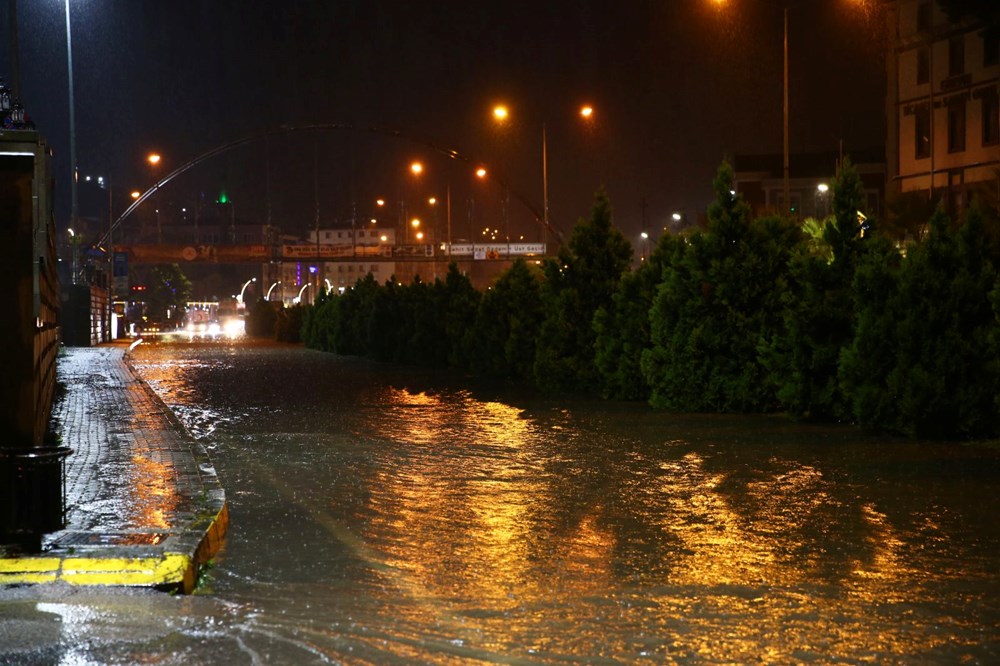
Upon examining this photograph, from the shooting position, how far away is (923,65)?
5262 centimetres

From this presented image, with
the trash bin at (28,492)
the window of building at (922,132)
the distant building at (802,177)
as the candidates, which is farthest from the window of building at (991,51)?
the trash bin at (28,492)

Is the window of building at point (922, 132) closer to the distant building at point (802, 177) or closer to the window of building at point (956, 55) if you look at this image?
the window of building at point (956, 55)

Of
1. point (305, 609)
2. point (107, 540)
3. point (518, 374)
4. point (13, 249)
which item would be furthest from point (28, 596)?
point (518, 374)

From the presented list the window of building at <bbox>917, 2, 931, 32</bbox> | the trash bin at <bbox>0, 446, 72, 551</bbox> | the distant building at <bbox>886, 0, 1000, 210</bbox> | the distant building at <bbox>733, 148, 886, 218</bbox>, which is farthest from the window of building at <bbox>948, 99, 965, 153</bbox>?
the trash bin at <bbox>0, 446, 72, 551</bbox>

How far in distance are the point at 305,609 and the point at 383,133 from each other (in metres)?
47.7

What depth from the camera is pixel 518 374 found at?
98.2 ft

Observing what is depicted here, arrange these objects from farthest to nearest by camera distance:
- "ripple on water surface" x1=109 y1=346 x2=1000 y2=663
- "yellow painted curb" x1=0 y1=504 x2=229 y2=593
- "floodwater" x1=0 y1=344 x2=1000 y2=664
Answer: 1. "yellow painted curb" x1=0 y1=504 x2=229 y2=593
2. "ripple on water surface" x1=109 y1=346 x2=1000 y2=663
3. "floodwater" x1=0 y1=344 x2=1000 y2=664

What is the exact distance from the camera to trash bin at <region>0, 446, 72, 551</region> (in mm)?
8141

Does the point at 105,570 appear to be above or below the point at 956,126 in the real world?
below

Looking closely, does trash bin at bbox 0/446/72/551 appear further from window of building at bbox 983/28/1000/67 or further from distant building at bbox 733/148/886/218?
distant building at bbox 733/148/886/218

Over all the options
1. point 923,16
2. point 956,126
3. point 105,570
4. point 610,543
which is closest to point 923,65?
point 923,16

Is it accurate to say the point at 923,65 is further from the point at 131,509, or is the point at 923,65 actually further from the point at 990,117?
the point at 131,509

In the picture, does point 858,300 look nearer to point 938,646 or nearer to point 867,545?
point 867,545

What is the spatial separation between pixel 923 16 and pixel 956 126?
533cm
